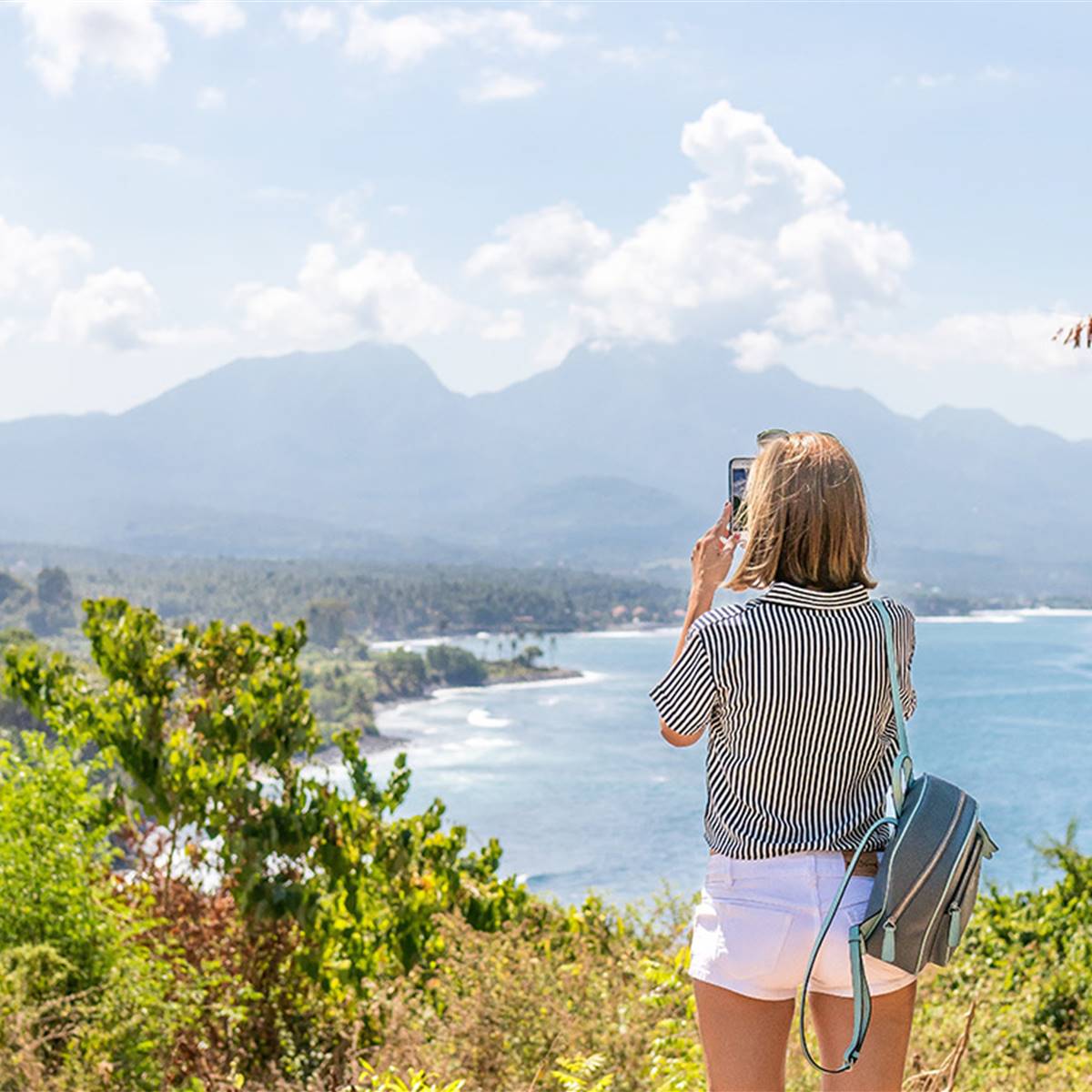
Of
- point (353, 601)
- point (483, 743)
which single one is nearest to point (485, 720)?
point (483, 743)

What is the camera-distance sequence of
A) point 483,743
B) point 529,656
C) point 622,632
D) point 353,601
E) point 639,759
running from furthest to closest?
point 622,632 → point 353,601 → point 529,656 → point 483,743 → point 639,759

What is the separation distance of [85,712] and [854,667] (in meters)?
2.96

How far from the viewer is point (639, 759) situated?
44.3 metres

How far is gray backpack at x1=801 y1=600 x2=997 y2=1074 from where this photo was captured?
1.33 m

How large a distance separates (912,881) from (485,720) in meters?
53.1

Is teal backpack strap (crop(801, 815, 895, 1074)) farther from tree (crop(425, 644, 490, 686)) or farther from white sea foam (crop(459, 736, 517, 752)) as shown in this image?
tree (crop(425, 644, 490, 686))

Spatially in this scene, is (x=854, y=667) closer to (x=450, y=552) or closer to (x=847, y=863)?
(x=847, y=863)

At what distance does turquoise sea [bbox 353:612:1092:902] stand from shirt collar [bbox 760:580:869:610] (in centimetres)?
1565

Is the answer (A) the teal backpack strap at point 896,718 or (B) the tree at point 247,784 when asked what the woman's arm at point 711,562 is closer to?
(A) the teal backpack strap at point 896,718

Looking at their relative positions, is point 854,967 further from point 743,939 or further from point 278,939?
point 278,939

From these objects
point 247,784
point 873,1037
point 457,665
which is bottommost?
point 457,665

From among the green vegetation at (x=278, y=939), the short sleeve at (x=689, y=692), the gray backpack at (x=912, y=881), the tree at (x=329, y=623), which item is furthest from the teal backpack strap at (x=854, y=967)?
the tree at (x=329, y=623)

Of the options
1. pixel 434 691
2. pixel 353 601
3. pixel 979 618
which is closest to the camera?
pixel 434 691

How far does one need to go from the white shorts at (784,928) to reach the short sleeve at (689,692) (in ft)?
0.49
